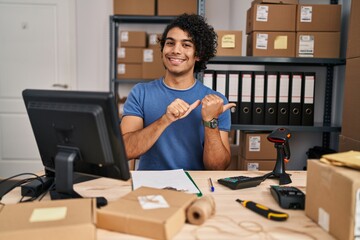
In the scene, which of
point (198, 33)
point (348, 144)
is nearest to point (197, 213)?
point (198, 33)

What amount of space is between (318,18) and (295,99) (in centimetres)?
52

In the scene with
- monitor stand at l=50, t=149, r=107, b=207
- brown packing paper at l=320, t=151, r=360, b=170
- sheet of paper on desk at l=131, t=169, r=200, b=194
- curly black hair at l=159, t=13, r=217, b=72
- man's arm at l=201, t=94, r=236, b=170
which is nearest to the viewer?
brown packing paper at l=320, t=151, r=360, b=170

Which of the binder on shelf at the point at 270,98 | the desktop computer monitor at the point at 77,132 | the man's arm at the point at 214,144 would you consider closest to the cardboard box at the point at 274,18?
the binder on shelf at the point at 270,98

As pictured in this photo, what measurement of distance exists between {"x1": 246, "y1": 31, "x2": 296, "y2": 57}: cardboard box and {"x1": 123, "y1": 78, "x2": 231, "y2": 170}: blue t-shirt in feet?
2.18

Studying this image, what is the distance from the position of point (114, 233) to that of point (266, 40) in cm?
171

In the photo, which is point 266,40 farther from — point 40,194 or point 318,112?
point 40,194

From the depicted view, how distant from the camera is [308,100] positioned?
215cm

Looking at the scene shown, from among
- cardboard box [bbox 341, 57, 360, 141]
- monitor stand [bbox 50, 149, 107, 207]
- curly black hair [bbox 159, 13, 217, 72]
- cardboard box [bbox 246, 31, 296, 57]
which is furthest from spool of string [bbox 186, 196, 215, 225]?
cardboard box [bbox 246, 31, 296, 57]

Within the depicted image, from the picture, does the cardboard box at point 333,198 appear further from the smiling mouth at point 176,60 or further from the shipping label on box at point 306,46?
the shipping label on box at point 306,46

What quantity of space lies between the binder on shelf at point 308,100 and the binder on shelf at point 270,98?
18 centimetres

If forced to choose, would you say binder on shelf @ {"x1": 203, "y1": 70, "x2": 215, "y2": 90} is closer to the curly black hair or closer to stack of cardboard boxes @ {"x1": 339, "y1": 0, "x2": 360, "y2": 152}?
the curly black hair

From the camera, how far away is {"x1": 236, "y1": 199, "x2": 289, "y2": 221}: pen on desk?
2.81 ft

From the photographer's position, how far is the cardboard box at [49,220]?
0.68 m

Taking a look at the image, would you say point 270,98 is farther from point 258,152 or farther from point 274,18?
point 274,18
